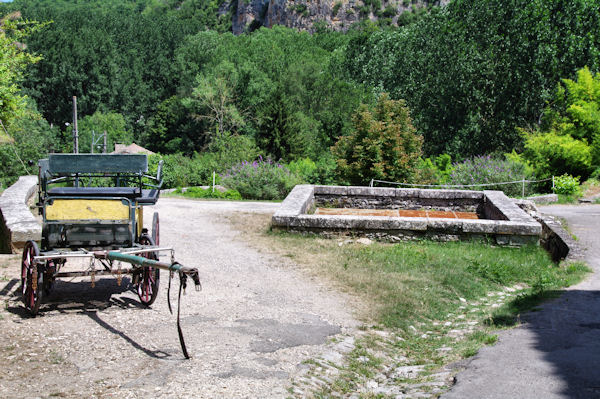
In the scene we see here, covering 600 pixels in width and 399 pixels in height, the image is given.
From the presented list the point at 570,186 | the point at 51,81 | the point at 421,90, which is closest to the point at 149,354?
the point at 570,186

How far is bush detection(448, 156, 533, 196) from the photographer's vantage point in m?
20.4

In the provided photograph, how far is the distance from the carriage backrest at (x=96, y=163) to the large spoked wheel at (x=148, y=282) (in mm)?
935

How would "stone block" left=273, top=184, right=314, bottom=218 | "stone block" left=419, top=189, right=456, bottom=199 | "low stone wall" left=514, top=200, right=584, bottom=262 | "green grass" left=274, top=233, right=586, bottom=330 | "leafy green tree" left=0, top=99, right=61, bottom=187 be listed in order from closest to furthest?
"green grass" left=274, top=233, right=586, bottom=330 → "low stone wall" left=514, top=200, right=584, bottom=262 → "stone block" left=273, top=184, right=314, bottom=218 → "stone block" left=419, top=189, right=456, bottom=199 → "leafy green tree" left=0, top=99, right=61, bottom=187

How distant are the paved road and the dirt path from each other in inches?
58.7

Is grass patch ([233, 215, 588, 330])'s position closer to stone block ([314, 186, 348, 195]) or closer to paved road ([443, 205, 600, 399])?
paved road ([443, 205, 600, 399])

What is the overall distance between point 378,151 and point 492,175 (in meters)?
4.66

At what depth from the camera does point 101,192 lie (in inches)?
258

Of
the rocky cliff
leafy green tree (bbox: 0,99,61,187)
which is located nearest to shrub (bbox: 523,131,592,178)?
leafy green tree (bbox: 0,99,61,187)

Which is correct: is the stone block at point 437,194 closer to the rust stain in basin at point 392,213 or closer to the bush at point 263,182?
the rust stain in basin at point 392,213

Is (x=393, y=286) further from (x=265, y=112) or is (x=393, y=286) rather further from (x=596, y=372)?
(x=265, y=112)

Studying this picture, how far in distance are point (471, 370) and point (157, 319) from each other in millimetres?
3150

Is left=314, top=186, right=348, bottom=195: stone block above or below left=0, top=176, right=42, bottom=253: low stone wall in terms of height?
above

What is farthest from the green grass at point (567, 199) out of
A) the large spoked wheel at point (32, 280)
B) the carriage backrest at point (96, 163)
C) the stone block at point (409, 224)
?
the large spoked wheel at point (32, 280)

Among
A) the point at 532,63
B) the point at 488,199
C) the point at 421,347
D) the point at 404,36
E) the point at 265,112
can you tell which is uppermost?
the point at 404,36
